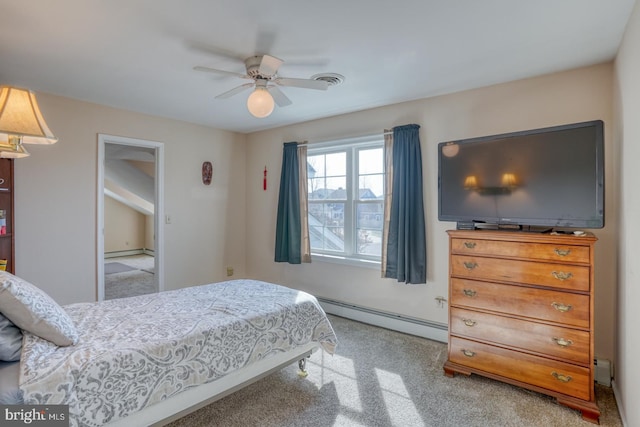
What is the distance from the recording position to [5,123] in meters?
1.50

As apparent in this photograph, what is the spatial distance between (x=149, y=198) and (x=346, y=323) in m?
5.22

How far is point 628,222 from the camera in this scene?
1.96 metres

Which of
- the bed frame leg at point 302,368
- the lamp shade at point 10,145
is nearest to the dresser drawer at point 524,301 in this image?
the bed frame leg at point 302,368

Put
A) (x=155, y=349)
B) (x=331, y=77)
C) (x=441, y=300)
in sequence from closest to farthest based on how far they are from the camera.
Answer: (x=155, y=349)
(x=331, y=77)
(x=441, y=300)

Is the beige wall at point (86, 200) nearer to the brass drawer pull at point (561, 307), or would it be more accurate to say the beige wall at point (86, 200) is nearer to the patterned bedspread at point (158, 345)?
the patterned bedspread at point (158, 345)

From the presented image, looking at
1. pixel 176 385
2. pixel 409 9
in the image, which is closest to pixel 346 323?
pixel 176 385

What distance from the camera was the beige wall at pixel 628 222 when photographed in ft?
5.75

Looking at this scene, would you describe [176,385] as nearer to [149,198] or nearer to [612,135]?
[612,135]

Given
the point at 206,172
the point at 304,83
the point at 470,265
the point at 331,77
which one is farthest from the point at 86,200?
the point at 470,265

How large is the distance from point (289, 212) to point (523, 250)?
Result: 2.68 metres

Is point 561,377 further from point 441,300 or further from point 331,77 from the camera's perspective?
point 331,77

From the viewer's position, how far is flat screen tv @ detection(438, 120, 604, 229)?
2188 mm

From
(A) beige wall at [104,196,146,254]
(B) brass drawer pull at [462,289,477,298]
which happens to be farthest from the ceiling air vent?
(A) beige wall at [104,196,146,254]

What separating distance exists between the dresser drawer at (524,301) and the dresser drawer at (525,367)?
0.94ft
